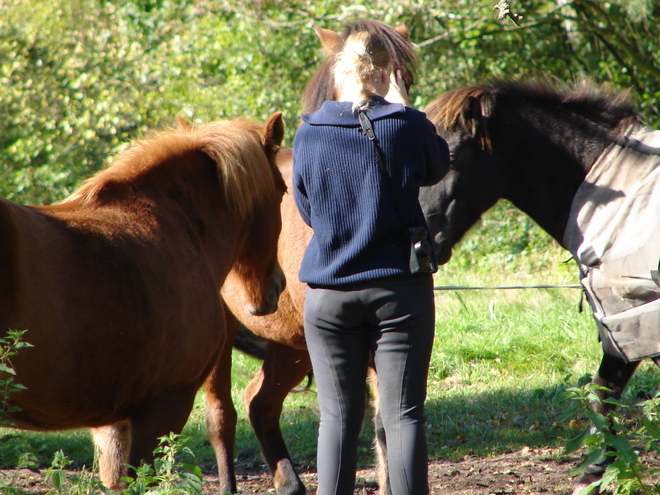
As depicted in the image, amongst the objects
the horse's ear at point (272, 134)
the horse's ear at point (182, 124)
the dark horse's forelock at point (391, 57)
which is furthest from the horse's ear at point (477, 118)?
the horse's ear at point (182, 124)

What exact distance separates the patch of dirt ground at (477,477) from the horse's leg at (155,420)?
112 cm

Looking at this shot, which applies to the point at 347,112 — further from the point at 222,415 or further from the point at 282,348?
the point at 222,415

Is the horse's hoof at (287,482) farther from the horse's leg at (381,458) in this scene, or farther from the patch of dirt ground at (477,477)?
the horse's leg at (381,458)

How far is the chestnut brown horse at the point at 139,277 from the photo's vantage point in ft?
6.87

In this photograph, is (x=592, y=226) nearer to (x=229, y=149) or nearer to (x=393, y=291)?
(x=393, y=291)

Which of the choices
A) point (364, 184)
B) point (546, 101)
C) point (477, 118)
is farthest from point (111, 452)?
point (546, 101)

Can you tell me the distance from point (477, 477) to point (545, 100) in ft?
6.37

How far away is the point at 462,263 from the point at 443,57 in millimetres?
3336

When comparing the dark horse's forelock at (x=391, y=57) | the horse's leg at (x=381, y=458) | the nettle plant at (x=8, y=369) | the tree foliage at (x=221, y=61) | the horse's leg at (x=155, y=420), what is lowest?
the horse's leg at (x=381, y=458)

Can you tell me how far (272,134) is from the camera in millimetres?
3096

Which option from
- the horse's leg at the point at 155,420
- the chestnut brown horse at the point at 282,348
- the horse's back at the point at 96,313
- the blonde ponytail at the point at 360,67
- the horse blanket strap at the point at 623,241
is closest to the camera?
the horse's back at the point at 96,313

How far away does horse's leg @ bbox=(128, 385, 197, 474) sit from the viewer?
2426mm

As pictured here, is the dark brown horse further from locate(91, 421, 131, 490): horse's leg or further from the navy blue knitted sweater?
locate(91, 421, 131, 490): horse's leg

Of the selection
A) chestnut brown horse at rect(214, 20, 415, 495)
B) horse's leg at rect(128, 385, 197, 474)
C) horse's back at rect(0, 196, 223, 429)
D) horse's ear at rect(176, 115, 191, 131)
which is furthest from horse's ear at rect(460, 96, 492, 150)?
horse's leg at rect(128, 385, 197, 474)
